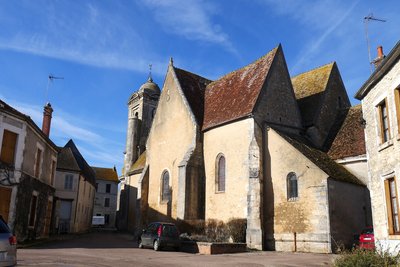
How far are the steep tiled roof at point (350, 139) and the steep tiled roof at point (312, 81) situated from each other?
305 centimetres

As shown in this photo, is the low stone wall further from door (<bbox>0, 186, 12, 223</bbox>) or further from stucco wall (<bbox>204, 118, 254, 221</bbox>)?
door (<bbox>0, 186, 12, 223</bbox>)

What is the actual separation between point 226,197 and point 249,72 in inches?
343

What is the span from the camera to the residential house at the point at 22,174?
17156 mm

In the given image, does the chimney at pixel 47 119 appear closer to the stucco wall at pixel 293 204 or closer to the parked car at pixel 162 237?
the parked car at pixel 162 237

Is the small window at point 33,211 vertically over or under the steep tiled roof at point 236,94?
under

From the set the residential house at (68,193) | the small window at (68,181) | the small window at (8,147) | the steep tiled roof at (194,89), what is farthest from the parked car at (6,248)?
the small window at (68,181)

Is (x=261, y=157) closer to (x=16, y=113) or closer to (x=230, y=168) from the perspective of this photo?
(x=230, y=168)

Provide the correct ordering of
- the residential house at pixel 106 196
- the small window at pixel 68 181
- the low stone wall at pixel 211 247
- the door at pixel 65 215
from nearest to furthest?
the low stone wall at pixel 211 247, the door at pixel 65 215, the small window at pixel 68 181, the residential house at pixel 106 196

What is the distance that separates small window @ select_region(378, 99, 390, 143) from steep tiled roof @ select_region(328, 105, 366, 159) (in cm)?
661

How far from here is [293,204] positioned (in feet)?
61.3

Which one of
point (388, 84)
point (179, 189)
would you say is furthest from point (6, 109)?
point (388, 84)

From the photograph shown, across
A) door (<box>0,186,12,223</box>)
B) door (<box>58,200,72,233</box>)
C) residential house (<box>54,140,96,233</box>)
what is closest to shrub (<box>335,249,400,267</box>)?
door (<box>0,186,12,223</box>)

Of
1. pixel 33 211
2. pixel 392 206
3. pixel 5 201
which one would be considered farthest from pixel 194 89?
pixel 392 206

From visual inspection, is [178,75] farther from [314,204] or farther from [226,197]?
[314,204]
